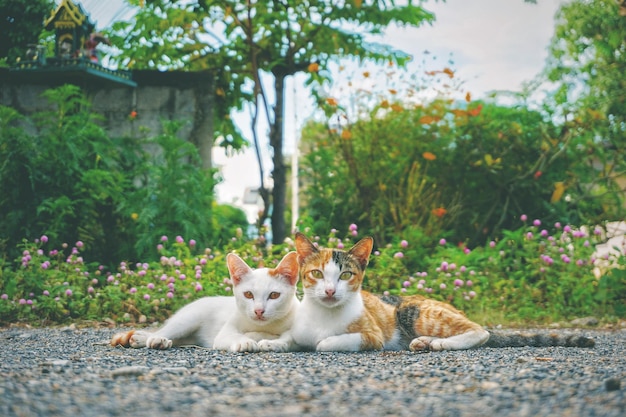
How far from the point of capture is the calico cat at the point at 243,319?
410cm

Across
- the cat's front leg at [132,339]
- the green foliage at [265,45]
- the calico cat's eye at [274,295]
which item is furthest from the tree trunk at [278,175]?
the calico cat's eye at [274,295]

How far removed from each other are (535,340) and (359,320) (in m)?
1.17

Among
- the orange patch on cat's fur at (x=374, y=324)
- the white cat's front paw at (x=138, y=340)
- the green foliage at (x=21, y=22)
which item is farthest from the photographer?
the green foliage at (x=21, y=22)

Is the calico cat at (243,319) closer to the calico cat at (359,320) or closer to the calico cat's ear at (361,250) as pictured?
the calico cat at (359,320)

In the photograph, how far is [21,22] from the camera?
10328 millimetres

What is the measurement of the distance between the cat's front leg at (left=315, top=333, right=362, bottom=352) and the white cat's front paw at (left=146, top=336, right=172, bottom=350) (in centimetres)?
88

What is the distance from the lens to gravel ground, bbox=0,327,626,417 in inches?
92.7

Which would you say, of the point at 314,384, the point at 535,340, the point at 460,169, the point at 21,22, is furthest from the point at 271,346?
the point at 21,22

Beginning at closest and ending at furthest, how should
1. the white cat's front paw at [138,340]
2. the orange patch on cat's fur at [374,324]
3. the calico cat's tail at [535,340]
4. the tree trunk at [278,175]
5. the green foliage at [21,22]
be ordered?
the orange patch on cat's fur at [374,324] < the white cat's front paw at [138,340] < the calico cat's tail at [535,340] < the tree trunk at [278,175] < the green foliage at [21,22]

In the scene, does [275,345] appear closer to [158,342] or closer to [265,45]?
[158,342]

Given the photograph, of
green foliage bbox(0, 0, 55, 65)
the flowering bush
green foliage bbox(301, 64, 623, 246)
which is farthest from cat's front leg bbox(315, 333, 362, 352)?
green foliage bbox(0, 0, 55, 65)

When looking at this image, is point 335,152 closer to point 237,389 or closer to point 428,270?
point 428,270

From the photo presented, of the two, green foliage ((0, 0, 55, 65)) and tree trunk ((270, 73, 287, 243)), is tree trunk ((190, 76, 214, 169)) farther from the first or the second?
green foliage ((0, 0, 55, 65))

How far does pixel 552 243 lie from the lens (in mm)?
7469
